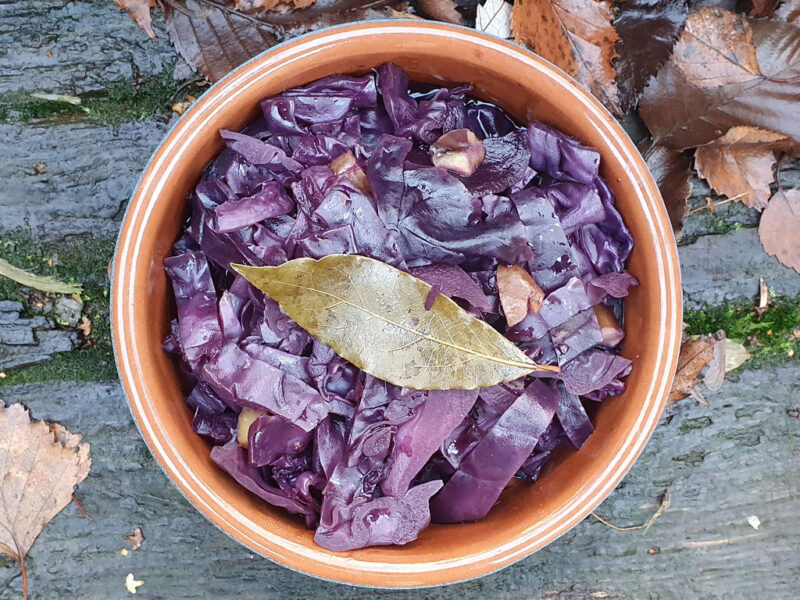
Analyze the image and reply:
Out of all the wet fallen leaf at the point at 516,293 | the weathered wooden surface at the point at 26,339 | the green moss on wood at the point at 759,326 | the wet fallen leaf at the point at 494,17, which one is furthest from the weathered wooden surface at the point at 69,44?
the green moss on wood at the point at 759,326

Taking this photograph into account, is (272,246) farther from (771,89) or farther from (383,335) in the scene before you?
(771,89)

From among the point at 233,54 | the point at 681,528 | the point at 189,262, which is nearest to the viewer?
the point at 189,262

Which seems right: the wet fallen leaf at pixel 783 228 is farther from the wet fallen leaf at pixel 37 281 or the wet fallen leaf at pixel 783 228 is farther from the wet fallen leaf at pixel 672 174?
the wet fallen leaf at pixel 37 281

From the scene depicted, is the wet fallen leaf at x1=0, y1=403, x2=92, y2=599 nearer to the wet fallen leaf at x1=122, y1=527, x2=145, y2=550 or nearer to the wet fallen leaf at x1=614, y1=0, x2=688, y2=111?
the wet fallen leaf at x1=122, y1=527, x2=145, y2=550

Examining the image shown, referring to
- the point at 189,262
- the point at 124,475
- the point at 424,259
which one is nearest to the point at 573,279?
the point at 424,259

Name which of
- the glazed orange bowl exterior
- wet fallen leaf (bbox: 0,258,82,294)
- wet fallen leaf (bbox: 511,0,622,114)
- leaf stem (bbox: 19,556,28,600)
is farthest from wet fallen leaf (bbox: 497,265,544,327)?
leaf stem (bbox: 19,556,28,600)

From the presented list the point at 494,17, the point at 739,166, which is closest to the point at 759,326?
the point at 739,166
